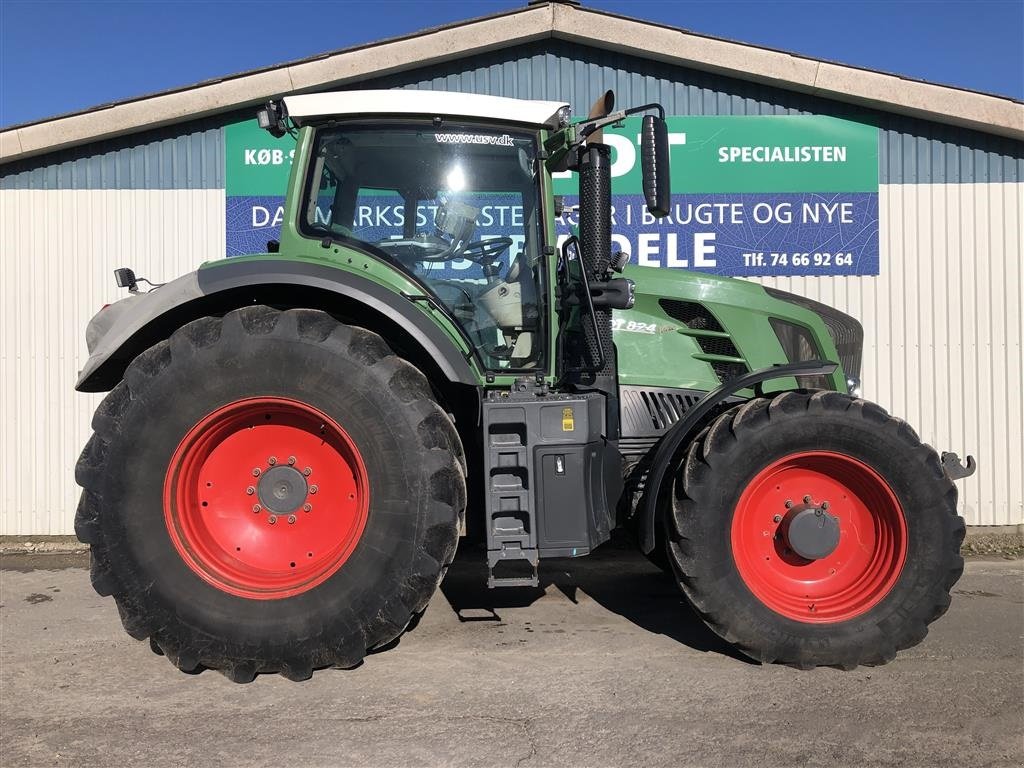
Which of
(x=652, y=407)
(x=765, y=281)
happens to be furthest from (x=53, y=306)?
(x=765, y=281)

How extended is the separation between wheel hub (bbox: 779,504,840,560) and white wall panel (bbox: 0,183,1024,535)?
320 centimetres

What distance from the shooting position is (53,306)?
6348mm

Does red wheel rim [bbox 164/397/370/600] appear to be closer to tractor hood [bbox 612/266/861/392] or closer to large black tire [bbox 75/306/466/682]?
large black tire [bbox 75/306/466/682]

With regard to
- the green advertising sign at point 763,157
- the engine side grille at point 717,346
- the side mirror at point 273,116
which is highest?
the green advertising sign at point 763,157

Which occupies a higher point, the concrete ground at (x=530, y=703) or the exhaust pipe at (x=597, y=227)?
the exhaust pipe at (x=597, y=227)

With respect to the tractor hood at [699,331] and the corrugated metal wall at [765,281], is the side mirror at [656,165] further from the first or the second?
the corrugated metal wall at [765,281]

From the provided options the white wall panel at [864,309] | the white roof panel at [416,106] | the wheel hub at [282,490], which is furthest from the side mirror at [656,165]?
the white wall panel at [864,309]

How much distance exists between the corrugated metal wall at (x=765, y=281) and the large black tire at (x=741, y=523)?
3111mm

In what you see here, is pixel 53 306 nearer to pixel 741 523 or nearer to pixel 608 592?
pixel 608 592

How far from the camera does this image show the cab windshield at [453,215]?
11.8ft

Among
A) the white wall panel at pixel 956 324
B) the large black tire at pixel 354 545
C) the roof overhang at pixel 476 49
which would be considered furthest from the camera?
the white wall panel at pixel 956 324

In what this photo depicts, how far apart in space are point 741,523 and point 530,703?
1237mm

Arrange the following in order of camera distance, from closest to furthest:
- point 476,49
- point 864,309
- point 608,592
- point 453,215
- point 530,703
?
1. point 530,703
2. point 453,215
3. point 608,592
4. point 476,49
5. point 864,309

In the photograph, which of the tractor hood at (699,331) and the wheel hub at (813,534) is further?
the tractor hood at (699,331)
